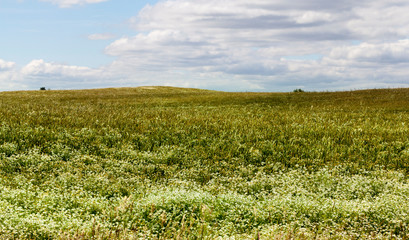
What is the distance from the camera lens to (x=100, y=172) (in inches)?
399

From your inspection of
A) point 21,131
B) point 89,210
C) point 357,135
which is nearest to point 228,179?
point 89,210

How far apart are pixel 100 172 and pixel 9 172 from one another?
2579 millimetres

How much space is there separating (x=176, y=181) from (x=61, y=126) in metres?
8.61

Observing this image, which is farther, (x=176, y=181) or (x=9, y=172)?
(x=9, y=172)

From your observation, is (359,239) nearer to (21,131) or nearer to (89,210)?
(89,210)

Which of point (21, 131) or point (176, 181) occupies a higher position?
point (21, 131)

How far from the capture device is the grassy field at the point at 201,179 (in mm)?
6000

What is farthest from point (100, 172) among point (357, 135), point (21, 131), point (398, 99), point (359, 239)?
point (398, 99)

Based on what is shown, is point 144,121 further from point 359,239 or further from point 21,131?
point 359,239

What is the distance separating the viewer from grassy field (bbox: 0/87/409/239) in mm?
6000

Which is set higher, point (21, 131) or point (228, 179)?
point (21, 131)

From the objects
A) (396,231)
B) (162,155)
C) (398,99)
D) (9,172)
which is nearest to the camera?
(396,231)

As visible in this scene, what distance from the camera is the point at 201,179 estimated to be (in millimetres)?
10008

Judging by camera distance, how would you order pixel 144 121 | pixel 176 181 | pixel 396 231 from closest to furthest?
pixel 396 231, pixel 176 181, pixel 144 121
